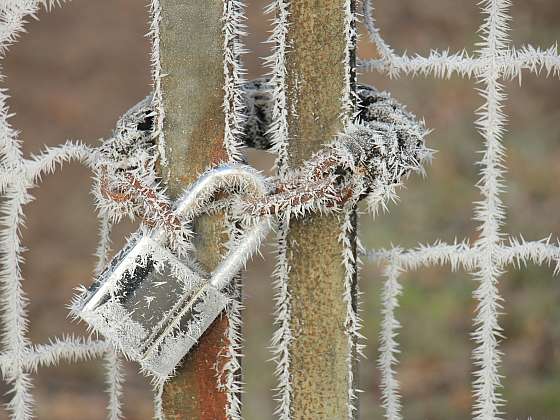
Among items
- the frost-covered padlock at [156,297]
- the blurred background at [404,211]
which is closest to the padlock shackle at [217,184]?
the frost-covered padlock at [156,297]

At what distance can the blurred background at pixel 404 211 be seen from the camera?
93.0 inches

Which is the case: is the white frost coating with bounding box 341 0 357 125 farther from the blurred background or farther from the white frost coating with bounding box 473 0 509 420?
the blurred background

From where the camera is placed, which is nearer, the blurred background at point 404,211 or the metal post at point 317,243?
the metal post at point 317,243

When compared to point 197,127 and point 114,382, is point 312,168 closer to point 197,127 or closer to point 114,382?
point 197,127

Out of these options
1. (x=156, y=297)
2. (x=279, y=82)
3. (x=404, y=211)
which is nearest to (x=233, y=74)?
(x=279, y=82)

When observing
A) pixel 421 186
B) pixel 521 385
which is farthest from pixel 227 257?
pixel 421 186

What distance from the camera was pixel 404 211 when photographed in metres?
2.83

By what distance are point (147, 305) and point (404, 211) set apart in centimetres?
234

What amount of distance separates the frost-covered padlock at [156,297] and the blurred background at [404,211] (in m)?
1.55

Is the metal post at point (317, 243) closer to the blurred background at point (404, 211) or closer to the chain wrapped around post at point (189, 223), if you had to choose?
the chain wrapped around post at point (189, 223)

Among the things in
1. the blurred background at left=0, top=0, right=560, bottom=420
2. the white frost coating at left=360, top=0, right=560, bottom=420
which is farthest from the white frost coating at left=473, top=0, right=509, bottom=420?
the blurred background at left=0, top=0, right=560, bottom=420

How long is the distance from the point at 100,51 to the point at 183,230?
10.7ft

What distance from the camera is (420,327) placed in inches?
97.2

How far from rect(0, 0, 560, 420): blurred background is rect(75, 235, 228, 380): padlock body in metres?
1.55
